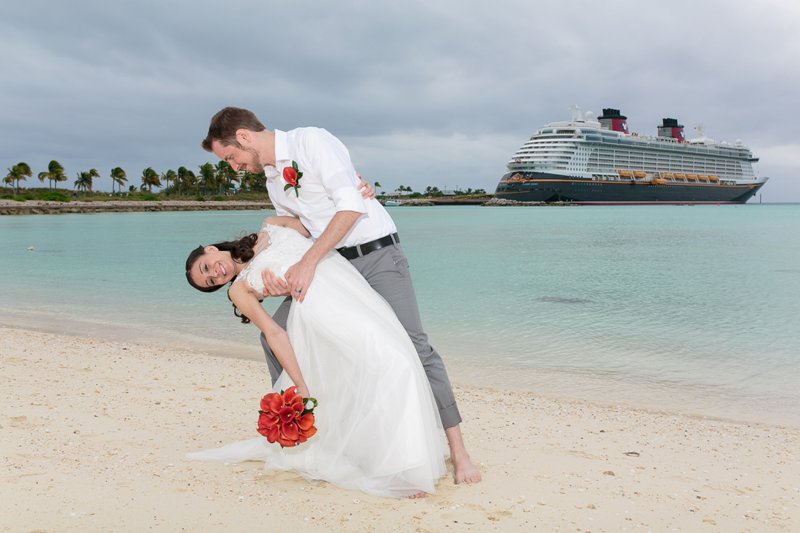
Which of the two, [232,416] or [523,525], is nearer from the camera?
[523,525]

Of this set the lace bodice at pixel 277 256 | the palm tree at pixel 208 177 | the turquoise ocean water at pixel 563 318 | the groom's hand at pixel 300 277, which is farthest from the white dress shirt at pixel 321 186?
the palm tree at pixel 208 177

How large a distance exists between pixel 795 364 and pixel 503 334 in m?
3.88

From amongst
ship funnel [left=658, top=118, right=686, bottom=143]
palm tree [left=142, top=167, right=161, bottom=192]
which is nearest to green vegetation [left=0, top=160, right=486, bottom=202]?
palm tree [left=142, top=167, right=161, bottom=192]

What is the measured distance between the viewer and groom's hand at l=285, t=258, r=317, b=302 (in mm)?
3172

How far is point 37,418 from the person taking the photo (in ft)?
15.1

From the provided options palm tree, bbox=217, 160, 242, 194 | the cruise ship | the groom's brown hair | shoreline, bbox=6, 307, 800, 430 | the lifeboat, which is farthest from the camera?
palm tree, bbox=217, 160, 242, 194

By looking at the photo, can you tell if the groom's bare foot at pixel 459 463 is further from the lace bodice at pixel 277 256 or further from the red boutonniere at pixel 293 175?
the red boutonniere at pixel 293 175

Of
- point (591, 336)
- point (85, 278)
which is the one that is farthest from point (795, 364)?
point (85, 278)

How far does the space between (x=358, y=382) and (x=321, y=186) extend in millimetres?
965

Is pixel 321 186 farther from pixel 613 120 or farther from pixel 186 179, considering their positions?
pixel 186 179

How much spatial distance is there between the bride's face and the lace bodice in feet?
0.38

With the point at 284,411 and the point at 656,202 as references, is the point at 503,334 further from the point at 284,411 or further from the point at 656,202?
the point at 656,202

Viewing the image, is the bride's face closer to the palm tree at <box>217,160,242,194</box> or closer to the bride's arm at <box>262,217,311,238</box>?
the bride's arm at <box>262,217,311,238</box>

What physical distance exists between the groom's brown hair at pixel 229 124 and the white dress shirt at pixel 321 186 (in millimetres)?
153
